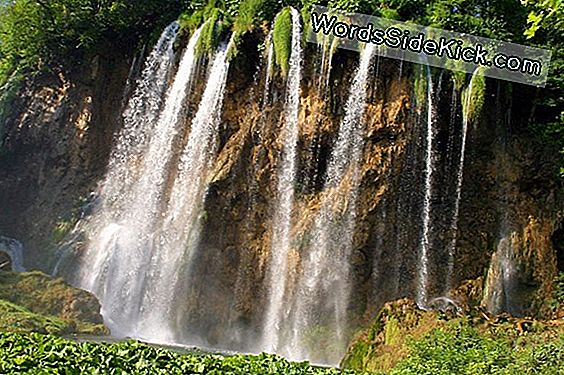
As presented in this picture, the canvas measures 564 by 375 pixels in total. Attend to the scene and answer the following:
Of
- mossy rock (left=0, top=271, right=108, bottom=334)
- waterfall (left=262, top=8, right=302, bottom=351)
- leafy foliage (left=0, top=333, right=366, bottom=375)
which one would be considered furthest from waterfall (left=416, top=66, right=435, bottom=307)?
leafy foliage (left=0, top=333, right=366, bottom=375)

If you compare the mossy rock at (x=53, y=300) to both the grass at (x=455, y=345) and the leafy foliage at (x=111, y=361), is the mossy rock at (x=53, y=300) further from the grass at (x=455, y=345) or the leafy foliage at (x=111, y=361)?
the leafy foliage at (x=111, y=361)

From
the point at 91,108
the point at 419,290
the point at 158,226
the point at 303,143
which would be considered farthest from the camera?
the point at 91,108

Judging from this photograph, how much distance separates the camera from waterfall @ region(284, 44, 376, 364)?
44.2ft

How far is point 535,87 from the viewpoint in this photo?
1563 centimetres

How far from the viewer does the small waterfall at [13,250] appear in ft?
63.2

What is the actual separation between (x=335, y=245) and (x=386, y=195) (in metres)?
1.55

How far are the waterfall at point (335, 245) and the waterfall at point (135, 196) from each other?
389 cm

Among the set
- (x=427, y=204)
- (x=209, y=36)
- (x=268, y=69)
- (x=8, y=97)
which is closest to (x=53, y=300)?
(x=268, y=69)

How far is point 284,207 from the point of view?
1484cm

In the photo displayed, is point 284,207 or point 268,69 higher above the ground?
point 268,69

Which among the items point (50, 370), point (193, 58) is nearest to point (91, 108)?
point (193, 58)

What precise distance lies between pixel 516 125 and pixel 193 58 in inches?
332

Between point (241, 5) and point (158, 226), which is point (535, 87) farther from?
point (158, 226)

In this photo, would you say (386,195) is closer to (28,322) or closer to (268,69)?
(268,69)
